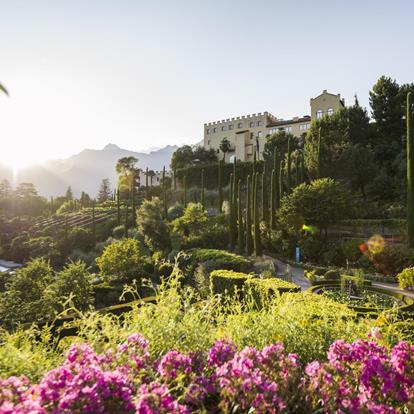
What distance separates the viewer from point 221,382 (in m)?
2.46

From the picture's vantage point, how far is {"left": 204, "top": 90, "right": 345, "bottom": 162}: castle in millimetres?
48844

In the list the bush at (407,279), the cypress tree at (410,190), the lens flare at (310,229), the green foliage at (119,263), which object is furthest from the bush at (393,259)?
the green foliage at (119,263)

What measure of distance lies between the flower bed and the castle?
4912 cm

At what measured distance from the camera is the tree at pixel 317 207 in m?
22.3

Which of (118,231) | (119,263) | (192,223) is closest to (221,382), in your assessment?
(119,263)

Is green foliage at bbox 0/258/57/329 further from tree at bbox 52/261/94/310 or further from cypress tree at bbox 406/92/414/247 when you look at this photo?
cypress tree at bbox 406/92/414/247

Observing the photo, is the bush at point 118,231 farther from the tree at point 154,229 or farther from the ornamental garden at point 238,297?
the tree at point 154,229

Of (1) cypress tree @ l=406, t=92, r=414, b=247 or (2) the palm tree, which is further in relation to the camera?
(2) the palm tree

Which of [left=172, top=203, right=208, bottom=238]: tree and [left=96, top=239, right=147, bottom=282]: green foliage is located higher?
[left=172, top=203, right=208, bottom=238]: tree

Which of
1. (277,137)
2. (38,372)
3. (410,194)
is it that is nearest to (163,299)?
(38,372)

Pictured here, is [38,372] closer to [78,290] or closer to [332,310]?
[332,310]

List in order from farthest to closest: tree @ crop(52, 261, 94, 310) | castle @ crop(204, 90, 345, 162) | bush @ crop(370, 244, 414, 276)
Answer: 1. castle @ crop(204, 90, 345, 162)
2. bush @ crop(370, 244, 414, 276)
3. tree @ crop(52, 261, 94, 310)

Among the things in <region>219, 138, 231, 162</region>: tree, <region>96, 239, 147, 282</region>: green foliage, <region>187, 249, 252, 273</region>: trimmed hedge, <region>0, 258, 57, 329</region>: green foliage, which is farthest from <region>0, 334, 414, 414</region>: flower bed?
<region>219, 138, 231, 162</region>: tree

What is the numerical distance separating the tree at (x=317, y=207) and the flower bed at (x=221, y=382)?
20.3 m
